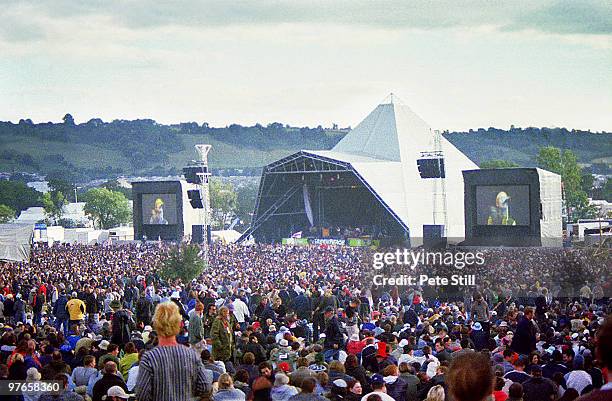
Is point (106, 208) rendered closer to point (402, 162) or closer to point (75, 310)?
point (402, 162)

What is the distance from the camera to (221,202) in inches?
2340

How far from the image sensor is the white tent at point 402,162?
40625mm

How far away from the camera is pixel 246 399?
6637mm

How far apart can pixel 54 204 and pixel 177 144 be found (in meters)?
6.34

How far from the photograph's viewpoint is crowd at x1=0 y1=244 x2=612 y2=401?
3.97 m

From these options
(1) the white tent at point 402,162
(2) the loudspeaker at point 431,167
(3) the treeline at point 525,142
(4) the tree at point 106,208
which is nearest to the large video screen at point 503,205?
(2) the loudspeaker at point 431,167

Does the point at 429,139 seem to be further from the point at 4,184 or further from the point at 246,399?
the point at 246,399

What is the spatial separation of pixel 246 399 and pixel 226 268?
18576 millimetres

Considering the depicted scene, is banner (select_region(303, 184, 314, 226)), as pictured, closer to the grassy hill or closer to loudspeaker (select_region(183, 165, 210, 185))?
the grassy hill

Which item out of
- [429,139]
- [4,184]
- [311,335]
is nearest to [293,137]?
[429,139]

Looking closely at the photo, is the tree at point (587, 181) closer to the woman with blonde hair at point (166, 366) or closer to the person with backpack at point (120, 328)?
the person with backpack at point (120, 328)

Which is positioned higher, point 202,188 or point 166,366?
point 202,188

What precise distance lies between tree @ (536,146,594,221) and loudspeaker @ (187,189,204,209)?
80.7ft

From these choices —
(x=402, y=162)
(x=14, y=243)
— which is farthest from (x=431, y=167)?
(x=14, y=243)
